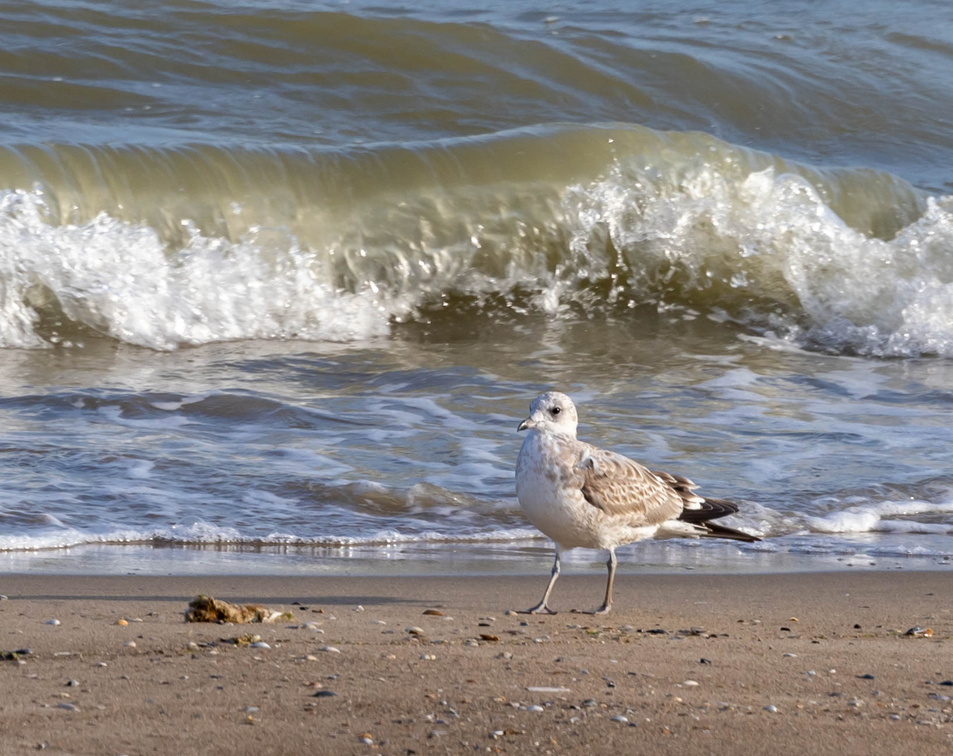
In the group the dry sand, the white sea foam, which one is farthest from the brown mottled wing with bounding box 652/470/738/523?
the white sea foam

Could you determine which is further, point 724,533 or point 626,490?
point 724,533

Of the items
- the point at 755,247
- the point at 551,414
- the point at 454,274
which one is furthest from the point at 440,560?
the point at 755,247

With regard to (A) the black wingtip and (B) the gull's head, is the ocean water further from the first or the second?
(B) the gull's head

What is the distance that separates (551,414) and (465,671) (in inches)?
54.1

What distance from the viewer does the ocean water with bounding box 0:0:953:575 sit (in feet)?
17.7

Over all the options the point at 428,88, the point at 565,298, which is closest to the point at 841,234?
the point at 565,298

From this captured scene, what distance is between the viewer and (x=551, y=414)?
14.0 feet

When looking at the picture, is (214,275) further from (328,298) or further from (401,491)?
(401,491)

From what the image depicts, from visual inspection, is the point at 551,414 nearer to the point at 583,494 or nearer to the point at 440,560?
the point at 583,494

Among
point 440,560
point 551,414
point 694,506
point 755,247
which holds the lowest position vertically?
point 440,560

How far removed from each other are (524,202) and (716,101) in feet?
13.0

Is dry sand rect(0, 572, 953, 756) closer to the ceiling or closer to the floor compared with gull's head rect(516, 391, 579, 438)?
closer to the floor

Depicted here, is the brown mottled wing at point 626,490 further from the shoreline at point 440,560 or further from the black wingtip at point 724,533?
the shoreline at point 440,560

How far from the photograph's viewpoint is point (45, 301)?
9133 mm
